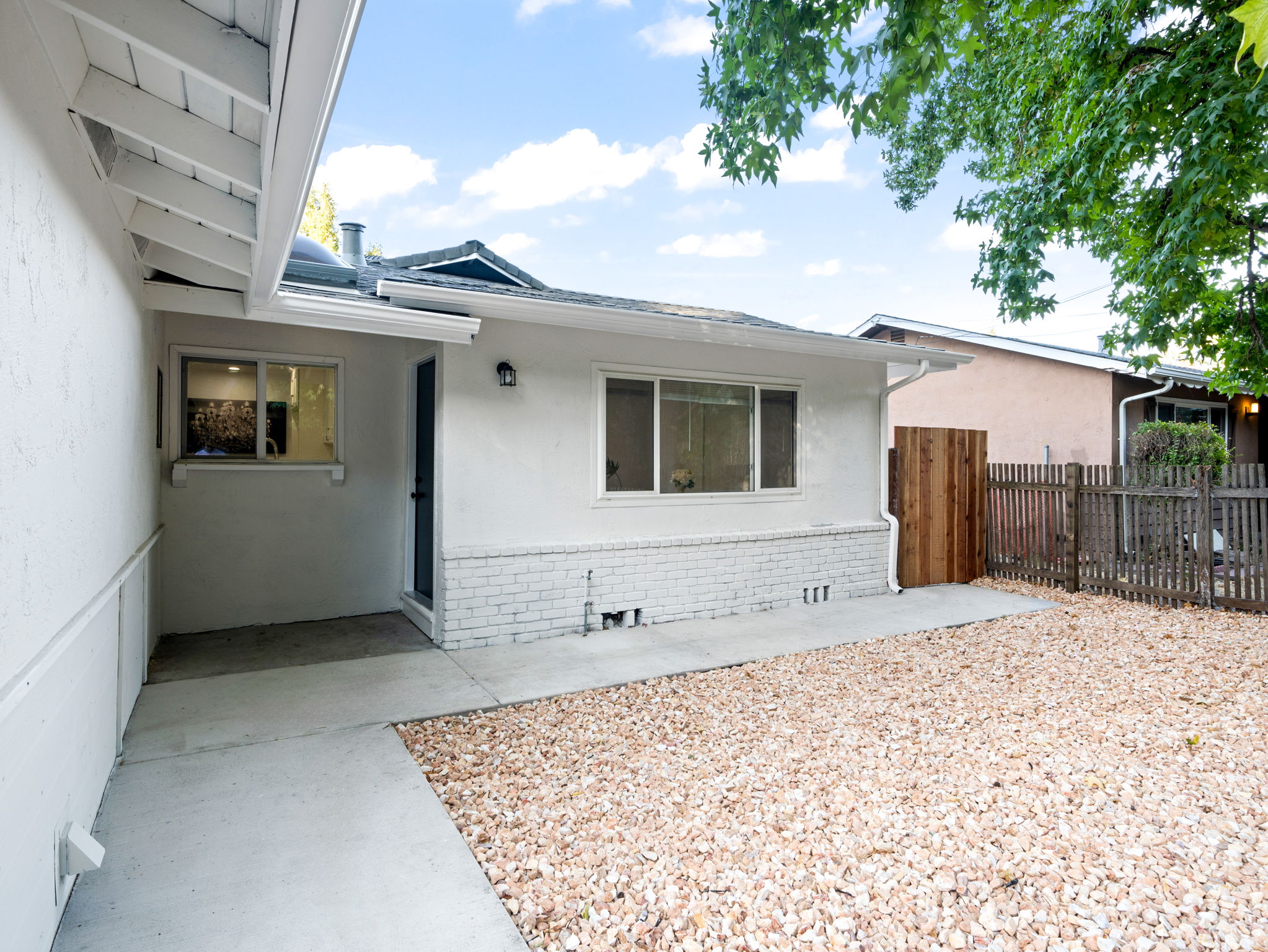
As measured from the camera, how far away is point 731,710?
13.3 feet

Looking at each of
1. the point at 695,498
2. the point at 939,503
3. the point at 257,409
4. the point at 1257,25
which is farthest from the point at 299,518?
the point at 939,503

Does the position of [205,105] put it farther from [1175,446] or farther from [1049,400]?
[1049,400]

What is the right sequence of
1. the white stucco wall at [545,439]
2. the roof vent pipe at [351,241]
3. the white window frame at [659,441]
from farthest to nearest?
the roof vent pipe at [351,241]
the white window frame at [659,441]
the white stucco wall at [545,439]

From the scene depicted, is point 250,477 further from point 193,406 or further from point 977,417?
point 977,417

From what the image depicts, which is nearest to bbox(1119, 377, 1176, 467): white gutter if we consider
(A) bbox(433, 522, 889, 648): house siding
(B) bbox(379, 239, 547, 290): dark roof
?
(A) bbox(433, 522, 889, 648): house siding

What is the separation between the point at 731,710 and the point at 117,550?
10.7 ft

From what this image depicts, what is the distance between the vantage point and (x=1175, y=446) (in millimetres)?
9406

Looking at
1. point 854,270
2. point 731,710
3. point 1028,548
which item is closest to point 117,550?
point 731,710

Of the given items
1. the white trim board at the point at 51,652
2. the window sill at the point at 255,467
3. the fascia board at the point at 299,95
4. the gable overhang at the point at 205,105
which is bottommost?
the white trim board at the point at 51,652

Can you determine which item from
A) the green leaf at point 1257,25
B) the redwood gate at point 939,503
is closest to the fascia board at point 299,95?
the green leaf at point 1257,25

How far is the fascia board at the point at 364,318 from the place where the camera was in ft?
14.5

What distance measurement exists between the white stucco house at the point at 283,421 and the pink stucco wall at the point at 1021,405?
4679 mm

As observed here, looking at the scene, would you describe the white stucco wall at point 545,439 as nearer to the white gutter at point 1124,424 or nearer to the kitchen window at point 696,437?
the kitchen window at point 696,437

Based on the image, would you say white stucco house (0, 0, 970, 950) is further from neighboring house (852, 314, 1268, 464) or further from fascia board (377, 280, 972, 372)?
neighboring house (852, 314, 1268, 464)
